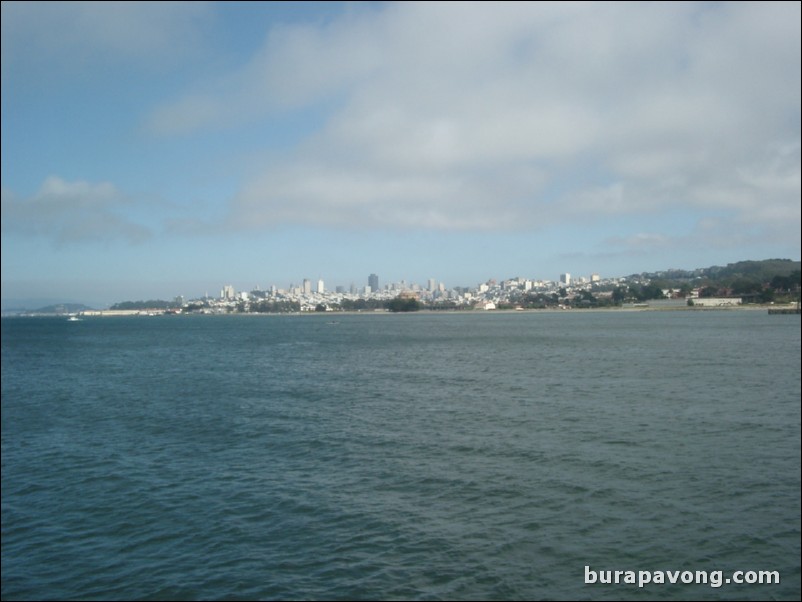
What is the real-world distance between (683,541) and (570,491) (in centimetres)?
236

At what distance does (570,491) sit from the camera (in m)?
10.8


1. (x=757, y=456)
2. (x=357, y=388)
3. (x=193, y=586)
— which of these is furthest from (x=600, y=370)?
(x=193, y=586)

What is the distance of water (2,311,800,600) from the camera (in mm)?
7980

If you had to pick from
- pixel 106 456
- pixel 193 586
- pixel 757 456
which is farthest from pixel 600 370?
pixel 193 586

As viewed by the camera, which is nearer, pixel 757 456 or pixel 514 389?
pixel 757 456

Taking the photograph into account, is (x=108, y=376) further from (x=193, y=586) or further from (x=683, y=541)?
(x=683, y=541)

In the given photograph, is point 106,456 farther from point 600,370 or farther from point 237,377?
point 600,370

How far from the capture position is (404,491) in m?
11.1

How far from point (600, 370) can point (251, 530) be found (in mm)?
23493

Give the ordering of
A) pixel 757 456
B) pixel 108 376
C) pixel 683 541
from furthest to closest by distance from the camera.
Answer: pixel 108 376
pixel 757 456
pixel 683 541

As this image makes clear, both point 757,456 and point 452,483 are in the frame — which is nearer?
point 452,483

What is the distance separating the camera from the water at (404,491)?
314 inches

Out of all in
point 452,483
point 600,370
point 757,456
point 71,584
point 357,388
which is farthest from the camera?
point 600,370

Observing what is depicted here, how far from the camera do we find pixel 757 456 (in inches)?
498
